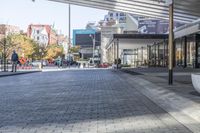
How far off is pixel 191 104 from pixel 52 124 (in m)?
4.12

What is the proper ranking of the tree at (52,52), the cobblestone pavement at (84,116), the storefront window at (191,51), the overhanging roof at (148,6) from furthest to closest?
the tree at (52,52) → the storefront window at (191,51) → the overhanging roof at (148,6) → the cobblestone pavement at (84,116)

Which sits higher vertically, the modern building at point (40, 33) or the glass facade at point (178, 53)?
the modern building at point (40, 33)

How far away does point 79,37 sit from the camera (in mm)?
158375

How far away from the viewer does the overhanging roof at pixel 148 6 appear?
40.8 metres

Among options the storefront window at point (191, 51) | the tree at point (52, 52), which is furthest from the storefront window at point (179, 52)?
the tree at point (52, 52)

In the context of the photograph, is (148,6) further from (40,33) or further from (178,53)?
(40,33)

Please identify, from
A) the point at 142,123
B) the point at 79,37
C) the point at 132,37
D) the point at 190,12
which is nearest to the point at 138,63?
the point at 132,37

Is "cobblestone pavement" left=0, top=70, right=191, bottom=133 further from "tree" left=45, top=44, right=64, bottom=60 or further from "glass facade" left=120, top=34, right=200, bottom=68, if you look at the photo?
"tree" left=45, top=44, right=64, bottom=60

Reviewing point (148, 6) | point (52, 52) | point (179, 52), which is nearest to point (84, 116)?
point (148, 6)

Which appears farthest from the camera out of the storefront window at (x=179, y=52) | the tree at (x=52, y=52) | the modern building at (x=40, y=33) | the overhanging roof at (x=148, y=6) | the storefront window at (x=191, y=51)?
the modern building at (x=40, y=33)

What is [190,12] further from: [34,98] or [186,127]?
[186,127]

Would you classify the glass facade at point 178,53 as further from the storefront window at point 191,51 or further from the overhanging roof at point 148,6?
the overhanging roof at point 148,6

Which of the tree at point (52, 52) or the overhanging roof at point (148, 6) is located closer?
the overhanging roof at point (148, 6)

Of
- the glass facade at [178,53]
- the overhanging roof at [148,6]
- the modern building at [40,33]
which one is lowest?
the glass facade at [178,53]
